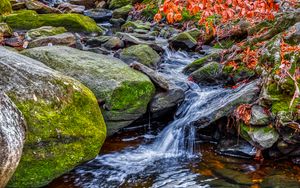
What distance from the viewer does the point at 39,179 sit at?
464cm

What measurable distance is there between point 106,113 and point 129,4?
47.3 feet

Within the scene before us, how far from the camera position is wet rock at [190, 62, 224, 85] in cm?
835

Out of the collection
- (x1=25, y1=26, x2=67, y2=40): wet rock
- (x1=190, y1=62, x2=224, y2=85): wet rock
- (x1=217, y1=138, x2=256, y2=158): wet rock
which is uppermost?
(x1=25, y1=26, x2=67, y2=40): wet rock

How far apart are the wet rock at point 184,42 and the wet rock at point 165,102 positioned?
14.2 feet

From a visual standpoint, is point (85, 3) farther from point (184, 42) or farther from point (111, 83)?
point (111, 83)

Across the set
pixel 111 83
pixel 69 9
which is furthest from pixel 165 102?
pixel 69 9

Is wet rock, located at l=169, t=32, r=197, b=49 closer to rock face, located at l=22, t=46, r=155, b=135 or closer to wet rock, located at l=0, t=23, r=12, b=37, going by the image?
rock face, located at l=22, t=46, r=155, b=135

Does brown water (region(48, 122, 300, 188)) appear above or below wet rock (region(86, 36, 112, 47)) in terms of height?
below

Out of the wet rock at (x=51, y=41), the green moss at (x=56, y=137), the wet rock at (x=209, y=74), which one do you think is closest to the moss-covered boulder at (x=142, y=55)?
the wet rock at (x=209, y=74)

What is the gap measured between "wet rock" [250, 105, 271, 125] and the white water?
0.65 metres

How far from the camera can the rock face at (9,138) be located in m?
3.69

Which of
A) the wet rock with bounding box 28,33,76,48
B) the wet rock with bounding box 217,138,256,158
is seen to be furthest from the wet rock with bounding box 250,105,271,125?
the wet rock with bounding box 28,33,76,48

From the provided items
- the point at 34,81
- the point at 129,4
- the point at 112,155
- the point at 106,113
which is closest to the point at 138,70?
the point at 106,113

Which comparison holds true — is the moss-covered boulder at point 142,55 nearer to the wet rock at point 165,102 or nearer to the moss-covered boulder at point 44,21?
the wet rock at point 165,102
